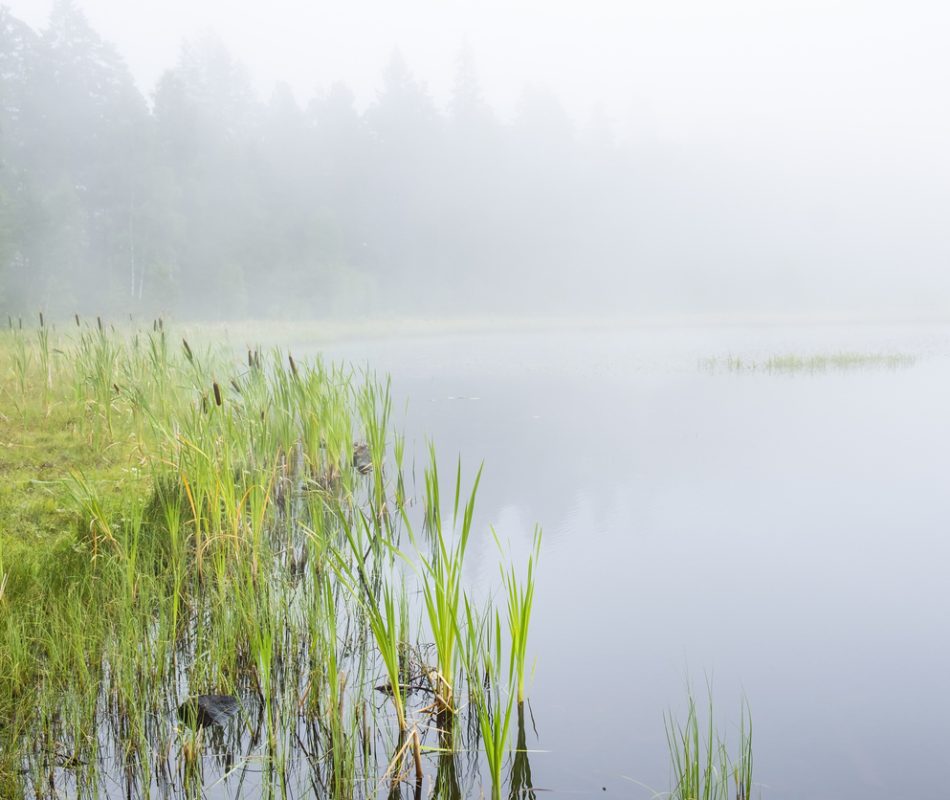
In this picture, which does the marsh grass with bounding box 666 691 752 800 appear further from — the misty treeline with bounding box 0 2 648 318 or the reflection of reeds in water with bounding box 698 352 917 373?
the misty treeline with bounding box 0 2 648 318

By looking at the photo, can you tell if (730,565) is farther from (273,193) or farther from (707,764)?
(273,193)

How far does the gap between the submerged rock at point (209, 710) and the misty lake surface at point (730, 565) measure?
50.0 inches

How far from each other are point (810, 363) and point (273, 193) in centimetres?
3143

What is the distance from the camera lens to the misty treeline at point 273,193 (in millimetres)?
31672

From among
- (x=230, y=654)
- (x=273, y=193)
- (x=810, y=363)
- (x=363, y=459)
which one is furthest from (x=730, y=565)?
(x=273, y=193)

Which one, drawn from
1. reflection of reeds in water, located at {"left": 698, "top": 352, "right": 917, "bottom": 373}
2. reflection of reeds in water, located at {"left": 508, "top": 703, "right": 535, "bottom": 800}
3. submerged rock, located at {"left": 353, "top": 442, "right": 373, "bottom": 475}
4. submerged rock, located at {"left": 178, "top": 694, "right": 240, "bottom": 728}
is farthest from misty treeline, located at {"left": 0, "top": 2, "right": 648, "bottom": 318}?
reflection of reeds in water, located at {"left": 508, "top": 703, "right": 535, "bottom": 800}

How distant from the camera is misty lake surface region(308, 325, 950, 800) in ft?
11.4

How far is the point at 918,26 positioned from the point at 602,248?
107 meters

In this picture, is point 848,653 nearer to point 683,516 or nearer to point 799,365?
point 683,516

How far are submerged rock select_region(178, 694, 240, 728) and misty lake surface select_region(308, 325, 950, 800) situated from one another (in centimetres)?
127

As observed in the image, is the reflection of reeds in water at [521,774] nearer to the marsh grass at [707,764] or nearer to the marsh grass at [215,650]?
the marsh grass at [215,650]

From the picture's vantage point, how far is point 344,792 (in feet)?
9.02

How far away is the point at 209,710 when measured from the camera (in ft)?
10.2

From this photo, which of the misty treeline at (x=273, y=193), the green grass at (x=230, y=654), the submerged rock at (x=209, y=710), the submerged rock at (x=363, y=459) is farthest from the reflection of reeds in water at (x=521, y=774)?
the misty treeline at (x=273, y=193)
